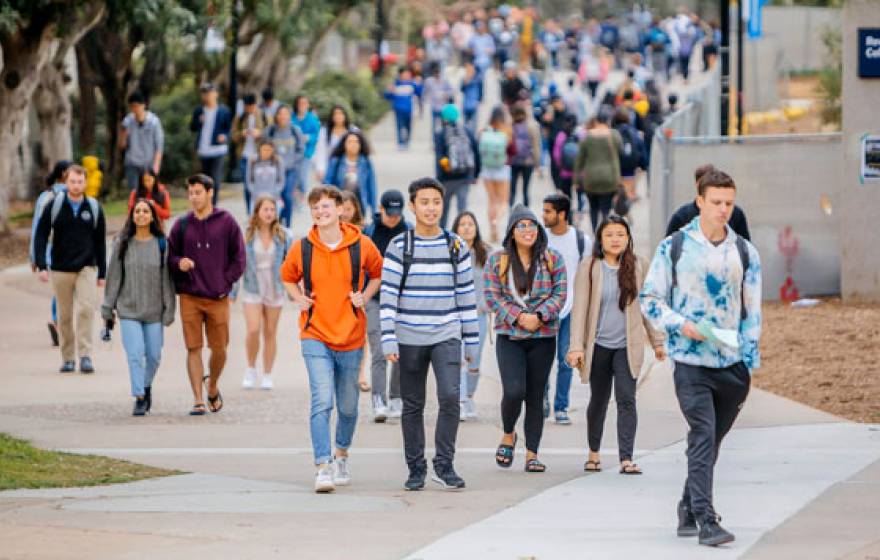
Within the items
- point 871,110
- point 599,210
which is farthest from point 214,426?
point 599,210

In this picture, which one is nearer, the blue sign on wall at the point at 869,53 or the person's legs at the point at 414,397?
the person's legs at the point at 414,397

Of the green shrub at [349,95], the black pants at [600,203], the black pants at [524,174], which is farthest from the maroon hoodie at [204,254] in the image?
the green shrub at [349,95]

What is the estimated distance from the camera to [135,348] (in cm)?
1291

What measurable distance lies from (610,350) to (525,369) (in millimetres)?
521

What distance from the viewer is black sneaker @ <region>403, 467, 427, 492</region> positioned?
32.6ft

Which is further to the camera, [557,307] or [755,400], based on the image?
[755,400]

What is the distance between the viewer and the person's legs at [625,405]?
34.4 feet

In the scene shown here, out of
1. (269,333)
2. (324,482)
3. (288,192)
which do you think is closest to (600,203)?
(288,192)

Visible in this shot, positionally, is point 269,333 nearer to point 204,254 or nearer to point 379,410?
point 204,254

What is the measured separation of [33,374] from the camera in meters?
15.0

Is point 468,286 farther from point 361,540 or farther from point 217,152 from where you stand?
point 217,152

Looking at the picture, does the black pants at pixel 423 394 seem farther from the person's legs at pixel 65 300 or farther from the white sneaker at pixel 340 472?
the person's legs at pixel 65 300

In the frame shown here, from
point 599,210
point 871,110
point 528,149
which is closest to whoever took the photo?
point 871,110

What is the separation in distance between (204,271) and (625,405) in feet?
12.8
